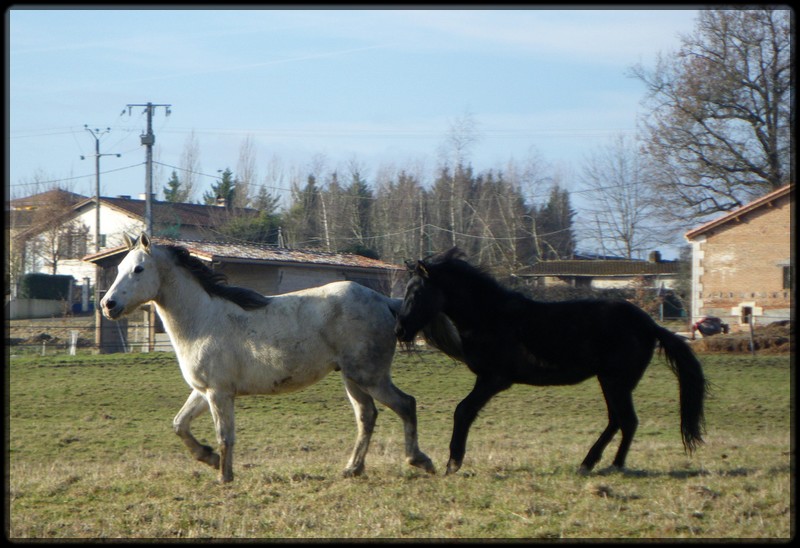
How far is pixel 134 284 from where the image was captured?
8188mm

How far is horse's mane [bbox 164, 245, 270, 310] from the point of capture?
27.3 ft

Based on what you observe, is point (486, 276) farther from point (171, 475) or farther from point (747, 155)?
point (747, 155)

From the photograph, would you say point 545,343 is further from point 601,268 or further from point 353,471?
point 601,268

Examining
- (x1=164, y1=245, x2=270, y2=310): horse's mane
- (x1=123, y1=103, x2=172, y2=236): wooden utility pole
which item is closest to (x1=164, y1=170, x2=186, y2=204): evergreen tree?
(x1=123, y1=103, x2=172, y2=236): wooden utility pole

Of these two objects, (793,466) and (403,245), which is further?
(403,245)

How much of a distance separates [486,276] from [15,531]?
4447 millimetres

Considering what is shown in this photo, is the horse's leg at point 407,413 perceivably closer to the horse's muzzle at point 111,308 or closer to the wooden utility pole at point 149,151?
the horse's muzzle at point 111,308

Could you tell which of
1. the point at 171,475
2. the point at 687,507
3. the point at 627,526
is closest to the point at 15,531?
the point at 171,475

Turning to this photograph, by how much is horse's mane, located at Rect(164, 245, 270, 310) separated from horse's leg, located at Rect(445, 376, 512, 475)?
210cm

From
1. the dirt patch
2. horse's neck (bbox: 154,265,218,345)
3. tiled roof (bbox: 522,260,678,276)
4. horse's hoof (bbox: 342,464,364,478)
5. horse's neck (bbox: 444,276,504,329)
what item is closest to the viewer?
horse's hoof (bbox: 342,464,364,478)

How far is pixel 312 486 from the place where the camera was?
23.8 feet

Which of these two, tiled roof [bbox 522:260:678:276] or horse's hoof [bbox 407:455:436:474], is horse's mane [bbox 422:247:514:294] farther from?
Answer: tiled roof [bbox 522:260:678:276]

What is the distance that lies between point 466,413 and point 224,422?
216 cm

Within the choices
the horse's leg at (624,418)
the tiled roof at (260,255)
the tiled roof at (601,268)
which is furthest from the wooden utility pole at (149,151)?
the horse's leg at (624,418)
